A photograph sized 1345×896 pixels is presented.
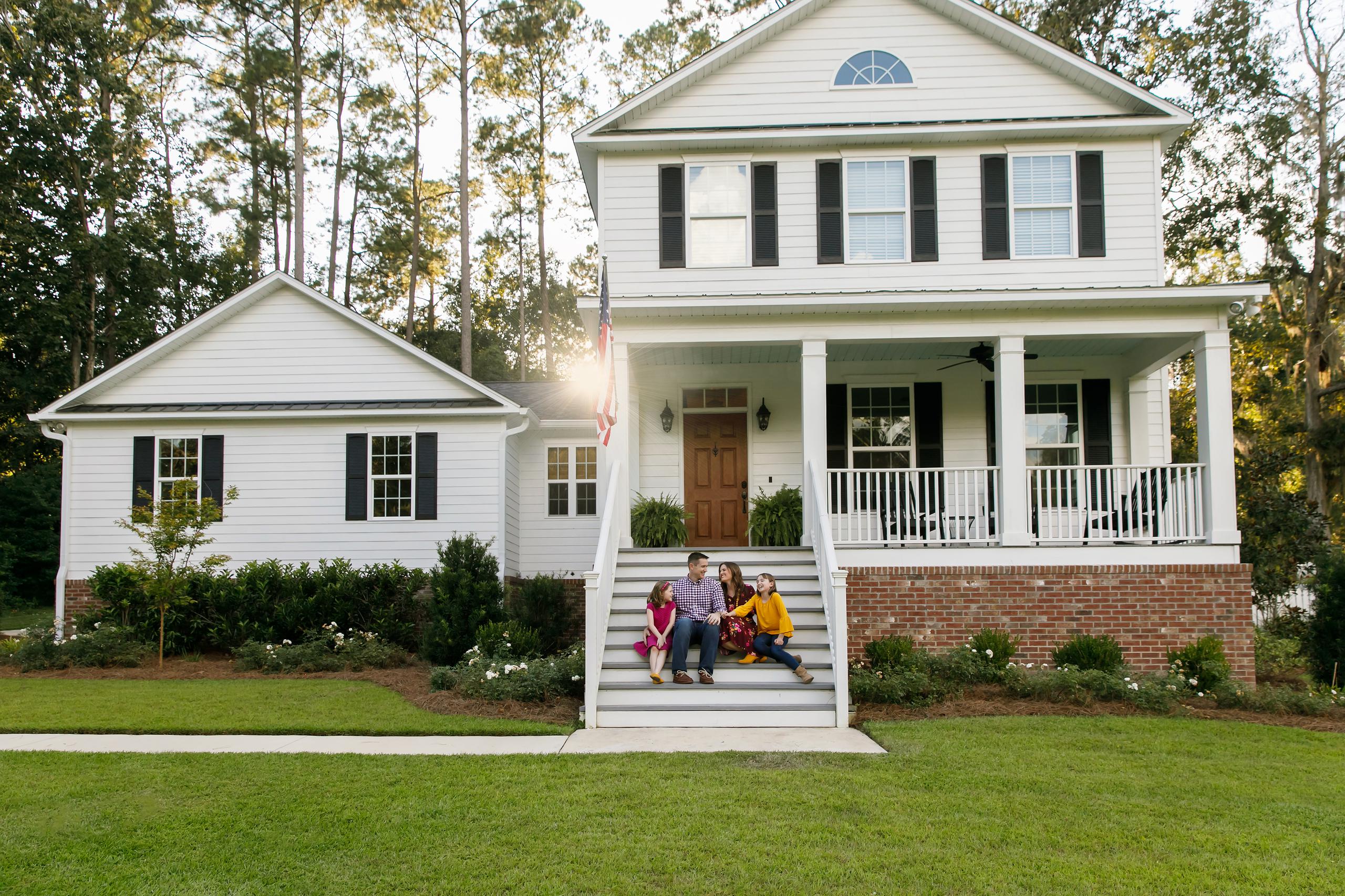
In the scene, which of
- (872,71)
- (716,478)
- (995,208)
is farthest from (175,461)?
(995,208)

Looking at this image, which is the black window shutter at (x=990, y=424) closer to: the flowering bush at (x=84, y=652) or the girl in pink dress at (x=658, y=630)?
the girl in pink dress at (x=658, y=630)

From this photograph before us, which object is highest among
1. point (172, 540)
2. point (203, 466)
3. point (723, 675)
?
point (203, 466)

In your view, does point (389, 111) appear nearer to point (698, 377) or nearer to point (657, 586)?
point (698, 377)

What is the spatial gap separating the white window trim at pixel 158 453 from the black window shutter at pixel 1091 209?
41.7 ft

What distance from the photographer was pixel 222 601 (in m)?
14.4

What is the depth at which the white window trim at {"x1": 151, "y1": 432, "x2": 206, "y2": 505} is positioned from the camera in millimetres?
15469

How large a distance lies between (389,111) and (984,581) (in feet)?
81.0

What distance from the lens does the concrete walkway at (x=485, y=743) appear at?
8156 millimetres

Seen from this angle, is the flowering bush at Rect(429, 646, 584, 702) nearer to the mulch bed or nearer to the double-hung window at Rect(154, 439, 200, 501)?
the mulch bed

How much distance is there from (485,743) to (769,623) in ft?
10.3

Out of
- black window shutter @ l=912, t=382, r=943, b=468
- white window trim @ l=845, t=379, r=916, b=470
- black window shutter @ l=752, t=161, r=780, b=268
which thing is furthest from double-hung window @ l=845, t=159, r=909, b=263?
black window shutter @ l=912, t=382, r=943, b=468

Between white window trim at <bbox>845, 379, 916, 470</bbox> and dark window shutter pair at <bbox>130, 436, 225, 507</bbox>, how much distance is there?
921 cm

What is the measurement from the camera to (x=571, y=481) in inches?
654

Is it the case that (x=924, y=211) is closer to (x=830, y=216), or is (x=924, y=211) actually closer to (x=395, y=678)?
(x=830, y=216)
